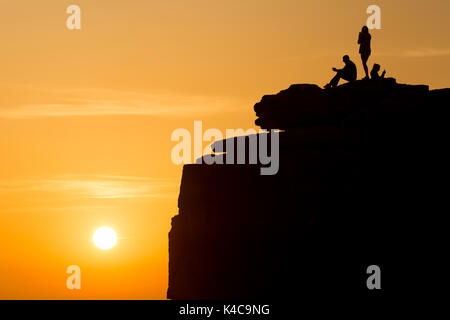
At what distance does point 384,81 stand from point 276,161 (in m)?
7.69

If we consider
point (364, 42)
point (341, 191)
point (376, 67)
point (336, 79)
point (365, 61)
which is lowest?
point (341, 191)

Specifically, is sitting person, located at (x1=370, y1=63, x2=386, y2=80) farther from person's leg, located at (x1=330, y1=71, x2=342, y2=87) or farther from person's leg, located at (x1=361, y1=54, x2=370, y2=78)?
person's leg, located at (x1=330, y1=71, x2=342, y2=87)

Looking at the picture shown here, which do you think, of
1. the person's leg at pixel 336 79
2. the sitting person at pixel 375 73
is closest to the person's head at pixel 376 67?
the sitting person at pixel 375 73

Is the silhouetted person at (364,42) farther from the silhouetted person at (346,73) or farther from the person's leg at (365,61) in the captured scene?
the silhouetted person at (346,73)

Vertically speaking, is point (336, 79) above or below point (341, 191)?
above

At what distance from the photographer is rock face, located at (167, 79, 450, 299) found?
50.3 metres

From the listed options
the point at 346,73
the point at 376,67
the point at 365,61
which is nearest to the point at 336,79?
the point at 346,73

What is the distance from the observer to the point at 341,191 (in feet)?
169

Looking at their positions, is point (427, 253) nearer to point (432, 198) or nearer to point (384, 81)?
point (432, 198)

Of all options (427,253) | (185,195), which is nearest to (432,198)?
(427,253)

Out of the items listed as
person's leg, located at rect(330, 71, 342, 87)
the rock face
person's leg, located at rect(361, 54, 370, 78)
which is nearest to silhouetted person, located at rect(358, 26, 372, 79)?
person's leg, located at rect(361, 54, 370, 78)

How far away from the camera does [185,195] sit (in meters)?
60.4

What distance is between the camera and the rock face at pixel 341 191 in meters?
50.3

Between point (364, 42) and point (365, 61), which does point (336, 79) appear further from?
point (364, 42)
